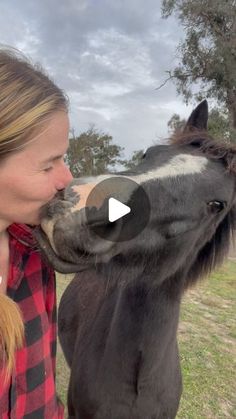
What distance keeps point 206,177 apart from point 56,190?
2.67ft

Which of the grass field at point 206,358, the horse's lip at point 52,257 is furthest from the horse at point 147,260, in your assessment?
the grass field at point 206,358

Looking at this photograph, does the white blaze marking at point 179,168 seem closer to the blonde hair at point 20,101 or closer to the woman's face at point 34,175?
the woman's face at point 34,175

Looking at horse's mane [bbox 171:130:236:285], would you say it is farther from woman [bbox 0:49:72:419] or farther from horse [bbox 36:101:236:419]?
woman [bbox 0:49:72:419]

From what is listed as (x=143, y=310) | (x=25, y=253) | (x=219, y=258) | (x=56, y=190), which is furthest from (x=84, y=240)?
(x=219, y=258)

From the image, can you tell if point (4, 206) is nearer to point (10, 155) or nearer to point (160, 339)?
point (10, 155)

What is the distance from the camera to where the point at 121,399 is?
2592 millimetres

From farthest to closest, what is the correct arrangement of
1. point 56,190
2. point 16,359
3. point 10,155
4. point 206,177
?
point 206,177 < point 16,359 < point 56,190 < point 10,155

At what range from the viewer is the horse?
172cm

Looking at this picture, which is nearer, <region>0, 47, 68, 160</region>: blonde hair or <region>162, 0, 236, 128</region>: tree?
<region>0, 47, 68, 160</region>: blonde hair

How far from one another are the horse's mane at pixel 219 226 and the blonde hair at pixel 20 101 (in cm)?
91

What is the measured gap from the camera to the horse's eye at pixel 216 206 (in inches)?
88.1

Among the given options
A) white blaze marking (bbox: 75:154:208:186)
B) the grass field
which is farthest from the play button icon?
the grass field
